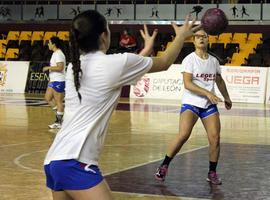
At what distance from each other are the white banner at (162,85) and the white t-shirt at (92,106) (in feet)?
62.0

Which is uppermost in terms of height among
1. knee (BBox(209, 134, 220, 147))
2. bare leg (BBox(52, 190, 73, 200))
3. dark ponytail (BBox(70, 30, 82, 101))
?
dark ponytail (BBox(70, 30, 82, 101))

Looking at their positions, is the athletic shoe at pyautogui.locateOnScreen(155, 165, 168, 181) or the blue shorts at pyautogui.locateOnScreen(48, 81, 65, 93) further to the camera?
the blue shorts at pyautogui.locateOnScreen(48, 81, 65, 93)

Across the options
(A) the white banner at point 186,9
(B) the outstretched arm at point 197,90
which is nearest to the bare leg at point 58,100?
(B) the outstretched arm at point 197,90

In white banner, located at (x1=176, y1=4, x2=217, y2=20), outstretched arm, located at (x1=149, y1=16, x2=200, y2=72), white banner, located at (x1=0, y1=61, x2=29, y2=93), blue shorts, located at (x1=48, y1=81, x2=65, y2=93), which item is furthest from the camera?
white banner, located at (x1=176, y1=4, x2=217, y2=20)

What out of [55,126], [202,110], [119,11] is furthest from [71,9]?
[202,110]

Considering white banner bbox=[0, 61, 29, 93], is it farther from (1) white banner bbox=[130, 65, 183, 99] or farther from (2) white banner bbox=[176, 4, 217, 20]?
(2) white banner bbox=[176, 4, 217, 20]

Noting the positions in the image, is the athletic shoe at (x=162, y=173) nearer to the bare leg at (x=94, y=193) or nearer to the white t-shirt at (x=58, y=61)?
the bare leg at (x=94, y=193)

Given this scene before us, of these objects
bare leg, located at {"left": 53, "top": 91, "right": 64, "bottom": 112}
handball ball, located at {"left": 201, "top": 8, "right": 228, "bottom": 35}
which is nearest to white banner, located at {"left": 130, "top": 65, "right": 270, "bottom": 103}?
bare leg, located at {"left": 53, "top": 91, "right": 64, "bottom": 112}

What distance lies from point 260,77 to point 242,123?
6.71m

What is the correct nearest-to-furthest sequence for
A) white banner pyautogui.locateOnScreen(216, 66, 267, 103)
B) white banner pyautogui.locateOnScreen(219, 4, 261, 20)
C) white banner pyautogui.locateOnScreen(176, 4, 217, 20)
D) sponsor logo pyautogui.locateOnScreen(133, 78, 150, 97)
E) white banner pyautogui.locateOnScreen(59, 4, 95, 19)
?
white banner pyautogui.locateOnScreen(216, 66, 267, 103) < sponsor logo pyautogui.locateOnScreen(133, 78, 150, 97) < white banner pyautogui.locateOnScreen(219, 4, 261, 20) < white banner pyautogui.locateOnScreen(176, 4, 217, 20) < white banner pyautogui.locateOnScreen(59, 4, 95, 19)

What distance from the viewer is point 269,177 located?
827cm

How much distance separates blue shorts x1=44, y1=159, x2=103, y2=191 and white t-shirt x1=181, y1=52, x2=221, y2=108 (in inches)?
162

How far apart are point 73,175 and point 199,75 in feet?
14.2

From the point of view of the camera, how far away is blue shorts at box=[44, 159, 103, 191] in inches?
143
